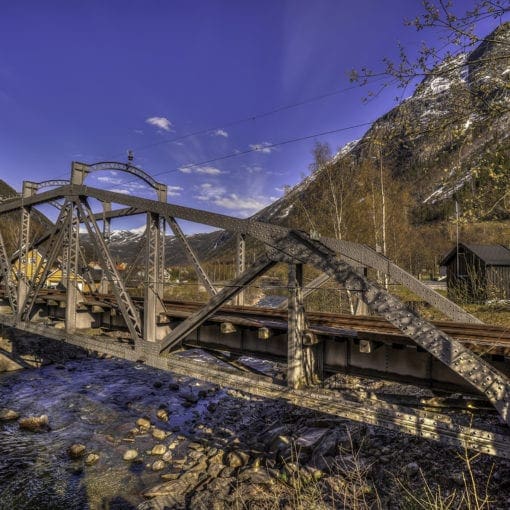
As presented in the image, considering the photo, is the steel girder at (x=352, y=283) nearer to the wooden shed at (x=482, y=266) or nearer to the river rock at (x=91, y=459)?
the river rock at (x=91, y=459)

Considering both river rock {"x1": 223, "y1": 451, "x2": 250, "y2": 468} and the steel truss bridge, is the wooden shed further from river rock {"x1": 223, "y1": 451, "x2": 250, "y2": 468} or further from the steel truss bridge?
the steel truss bridge

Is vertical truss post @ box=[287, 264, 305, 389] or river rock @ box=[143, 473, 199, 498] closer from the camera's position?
vertical truss post @ box=[287, 264, 305, 389]

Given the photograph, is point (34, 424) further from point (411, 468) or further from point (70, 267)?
point (411, 468)

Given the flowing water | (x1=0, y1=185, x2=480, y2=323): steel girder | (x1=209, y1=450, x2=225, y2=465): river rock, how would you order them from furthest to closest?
(x1=209, y1=450, x2=225, y2=465): river rock < the flowing water < (x1=0, y1=185, x2=480, y2=323): steel girder

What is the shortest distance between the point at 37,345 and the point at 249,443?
57.5 feet

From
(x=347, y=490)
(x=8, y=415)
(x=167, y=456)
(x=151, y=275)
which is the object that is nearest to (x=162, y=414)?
(x=167, y=456)

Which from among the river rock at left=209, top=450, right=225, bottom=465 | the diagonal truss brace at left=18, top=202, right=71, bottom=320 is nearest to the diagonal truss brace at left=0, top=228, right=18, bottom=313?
the diagonal truss brace at left=18, top=202, right=71, bottom=320

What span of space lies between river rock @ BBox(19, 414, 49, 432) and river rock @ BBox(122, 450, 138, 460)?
156 inches

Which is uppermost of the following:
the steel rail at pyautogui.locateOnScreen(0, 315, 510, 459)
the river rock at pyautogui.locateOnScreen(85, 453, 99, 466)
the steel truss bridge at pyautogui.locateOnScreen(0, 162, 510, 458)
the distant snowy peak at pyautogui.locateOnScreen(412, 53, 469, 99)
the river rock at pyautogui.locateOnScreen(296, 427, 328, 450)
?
the distant snowy peak at pyautogui.locateOnScreen(412, 53, 469, 99)

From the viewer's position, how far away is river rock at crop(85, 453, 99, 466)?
9964mm

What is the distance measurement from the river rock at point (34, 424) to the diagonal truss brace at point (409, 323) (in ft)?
36.9

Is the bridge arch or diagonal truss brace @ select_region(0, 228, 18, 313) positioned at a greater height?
the bridge arch

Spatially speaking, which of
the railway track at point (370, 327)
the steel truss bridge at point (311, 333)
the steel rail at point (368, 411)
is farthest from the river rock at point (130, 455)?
the railway track at point (370, 327)

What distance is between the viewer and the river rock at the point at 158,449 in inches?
410
